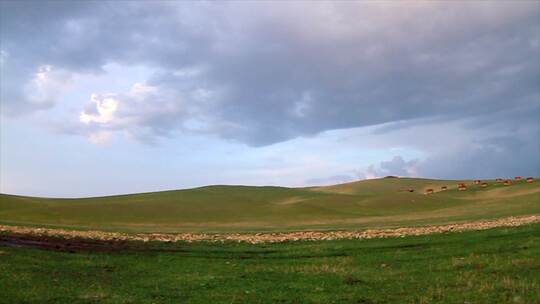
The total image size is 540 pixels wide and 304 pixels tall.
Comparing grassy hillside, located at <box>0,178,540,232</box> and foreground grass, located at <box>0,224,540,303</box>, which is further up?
grassy hillside, located at <box>0,178,540,232</box>

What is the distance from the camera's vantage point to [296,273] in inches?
796

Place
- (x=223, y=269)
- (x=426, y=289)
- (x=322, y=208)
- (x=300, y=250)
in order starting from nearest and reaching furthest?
(x=426, y=289)
(x=223, y=269)
(x=300, y=250)
(x=322, y=208)

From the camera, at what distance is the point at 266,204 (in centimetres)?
9069

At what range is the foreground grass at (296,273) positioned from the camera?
15.0 m

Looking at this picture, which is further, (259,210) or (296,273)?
(259,210)

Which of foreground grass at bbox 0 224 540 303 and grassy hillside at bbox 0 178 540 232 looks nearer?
foreground grass at bbox 0 224 540 303

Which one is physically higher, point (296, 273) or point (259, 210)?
point (259, 210)

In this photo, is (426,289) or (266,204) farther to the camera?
(266,204)

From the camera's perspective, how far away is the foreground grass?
14953 mm

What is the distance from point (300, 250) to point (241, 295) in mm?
14200

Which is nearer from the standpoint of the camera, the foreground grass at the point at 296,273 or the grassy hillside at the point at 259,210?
the foreground grass at the point at 296,273

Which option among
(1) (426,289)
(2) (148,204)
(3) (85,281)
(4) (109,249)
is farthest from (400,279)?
(2) (148,204)

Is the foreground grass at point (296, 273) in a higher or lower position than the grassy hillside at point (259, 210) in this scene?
lower

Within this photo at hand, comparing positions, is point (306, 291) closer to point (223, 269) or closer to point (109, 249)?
point (223, 269)
